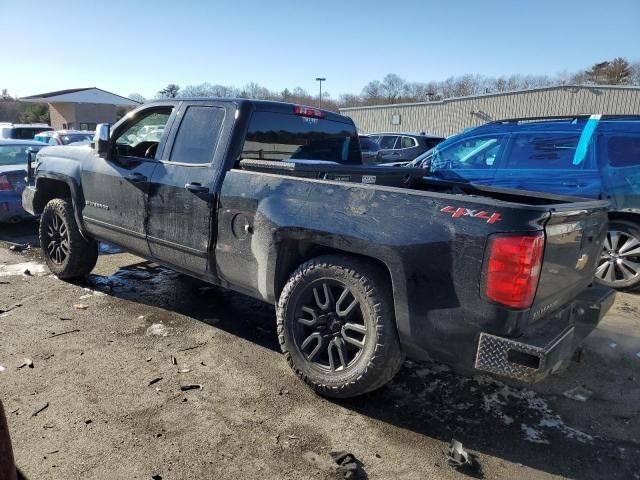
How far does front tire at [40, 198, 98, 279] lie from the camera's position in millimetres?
5148

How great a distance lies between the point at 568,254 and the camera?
2.78 m

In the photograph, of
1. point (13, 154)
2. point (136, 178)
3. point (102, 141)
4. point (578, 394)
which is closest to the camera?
point (578, 394)

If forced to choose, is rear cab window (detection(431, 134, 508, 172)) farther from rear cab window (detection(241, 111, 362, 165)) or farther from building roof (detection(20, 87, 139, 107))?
building roof (detection(20, 87, 139, 107))

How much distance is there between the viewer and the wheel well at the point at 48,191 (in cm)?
544

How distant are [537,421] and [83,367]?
315 centimetres

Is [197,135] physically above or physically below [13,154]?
above

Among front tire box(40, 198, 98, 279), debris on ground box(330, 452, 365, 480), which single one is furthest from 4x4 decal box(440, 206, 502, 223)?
front tire box(40, 198, 98, 279)

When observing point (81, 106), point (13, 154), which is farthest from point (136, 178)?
point (81, 106)

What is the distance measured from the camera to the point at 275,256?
3.33 m

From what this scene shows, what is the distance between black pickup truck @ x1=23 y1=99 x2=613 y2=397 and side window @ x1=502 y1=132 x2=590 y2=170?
2.12m

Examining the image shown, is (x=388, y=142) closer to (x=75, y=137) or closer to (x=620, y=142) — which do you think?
(x=75, y=137)

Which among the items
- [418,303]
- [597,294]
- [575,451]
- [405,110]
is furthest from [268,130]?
[405,110]

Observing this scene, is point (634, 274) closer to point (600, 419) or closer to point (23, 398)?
point (600, 419)

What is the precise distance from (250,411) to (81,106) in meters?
45.8
